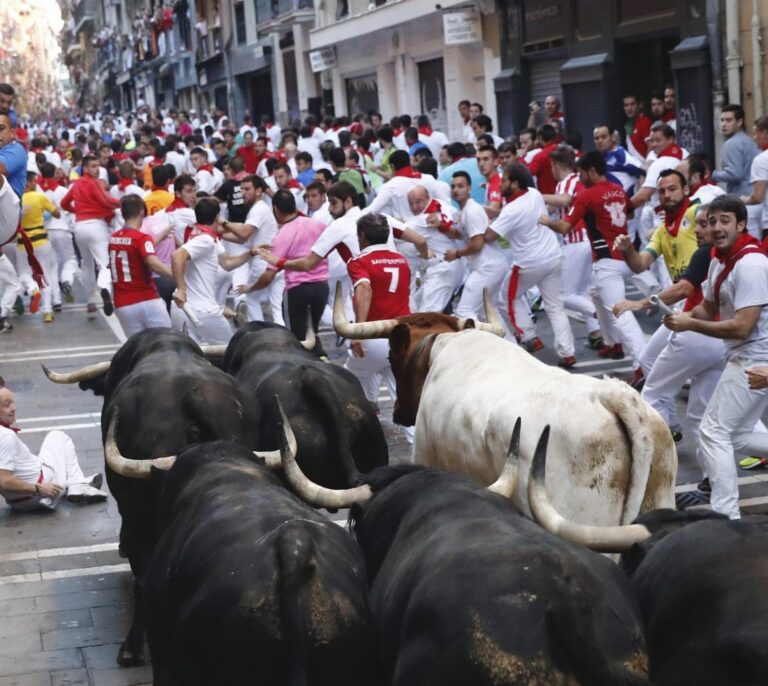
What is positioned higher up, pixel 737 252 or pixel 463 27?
pixel 463 27

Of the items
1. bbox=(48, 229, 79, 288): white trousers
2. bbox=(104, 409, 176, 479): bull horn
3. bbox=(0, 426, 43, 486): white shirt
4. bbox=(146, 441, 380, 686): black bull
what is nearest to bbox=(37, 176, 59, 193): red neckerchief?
bbox=(48, 229, 79, 288): white trousers

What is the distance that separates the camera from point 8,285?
18.0m

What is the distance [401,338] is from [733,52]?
1236 centimetres

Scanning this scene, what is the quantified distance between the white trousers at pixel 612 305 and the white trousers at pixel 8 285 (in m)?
8.19

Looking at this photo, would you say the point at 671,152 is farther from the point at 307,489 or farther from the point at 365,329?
the point at 307,489

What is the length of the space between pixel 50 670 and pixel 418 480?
2.63 m

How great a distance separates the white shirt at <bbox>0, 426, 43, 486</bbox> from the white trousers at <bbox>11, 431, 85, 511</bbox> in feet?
0.44

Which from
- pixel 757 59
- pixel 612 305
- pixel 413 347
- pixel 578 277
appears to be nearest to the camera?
pixel 413 347

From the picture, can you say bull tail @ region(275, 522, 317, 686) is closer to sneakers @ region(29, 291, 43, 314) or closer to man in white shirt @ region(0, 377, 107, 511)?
man in white shirt @ region(0, 377, 107, 511)

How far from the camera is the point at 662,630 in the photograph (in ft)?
14.4

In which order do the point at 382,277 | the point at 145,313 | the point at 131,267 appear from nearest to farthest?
the point at 382,277 → the point at 131,267 → the point at 145,313

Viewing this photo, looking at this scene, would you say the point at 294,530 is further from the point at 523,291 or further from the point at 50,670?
the point at 523,291

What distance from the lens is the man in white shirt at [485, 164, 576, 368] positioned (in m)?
13.0

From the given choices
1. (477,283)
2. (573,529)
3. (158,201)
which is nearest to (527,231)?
(477,283)
